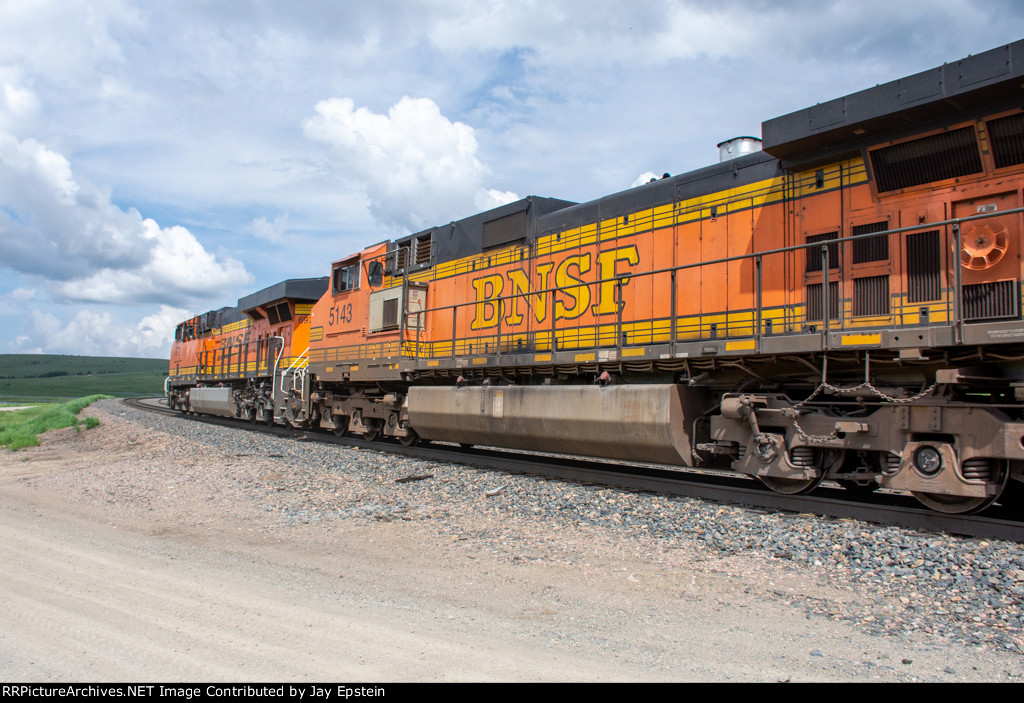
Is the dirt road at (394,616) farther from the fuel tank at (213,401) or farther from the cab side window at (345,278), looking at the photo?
the fuel tank at (213,401)

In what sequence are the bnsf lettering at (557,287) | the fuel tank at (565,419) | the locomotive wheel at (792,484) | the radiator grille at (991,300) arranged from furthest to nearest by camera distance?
the bnsf lettering at (557,287) < the fuel tank at (565,419) < the locomotive wheel at (792,484) < the radiator grille at (991,300)

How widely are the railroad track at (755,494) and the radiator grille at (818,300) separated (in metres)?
1.89

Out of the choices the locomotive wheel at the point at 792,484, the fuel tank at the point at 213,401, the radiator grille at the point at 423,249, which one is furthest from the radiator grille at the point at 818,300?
the fuel tank at the point at 213,401

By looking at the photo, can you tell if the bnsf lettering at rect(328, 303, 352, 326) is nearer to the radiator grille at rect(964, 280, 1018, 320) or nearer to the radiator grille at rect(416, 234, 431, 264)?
the radiator grille at rect(416, 234, 431, 264)

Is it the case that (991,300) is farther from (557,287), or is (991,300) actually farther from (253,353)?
(253,353)

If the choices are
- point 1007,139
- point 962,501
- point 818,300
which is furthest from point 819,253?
point 962,501

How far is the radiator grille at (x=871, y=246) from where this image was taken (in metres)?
6.58

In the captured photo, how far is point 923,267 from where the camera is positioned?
624cm

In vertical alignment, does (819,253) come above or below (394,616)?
above

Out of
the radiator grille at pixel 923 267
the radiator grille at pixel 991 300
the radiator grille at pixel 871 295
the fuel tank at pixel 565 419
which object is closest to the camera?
the radiator grille at pixel 991 300

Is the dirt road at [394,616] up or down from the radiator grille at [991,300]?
down

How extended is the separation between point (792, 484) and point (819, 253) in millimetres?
2480
